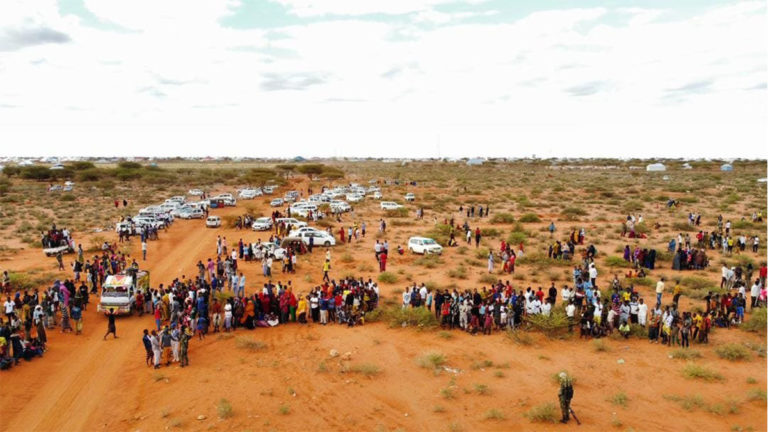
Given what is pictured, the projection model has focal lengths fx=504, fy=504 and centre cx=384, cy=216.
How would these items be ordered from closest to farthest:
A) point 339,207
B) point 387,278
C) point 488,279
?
point 387,278
point 488,279
point 339,207

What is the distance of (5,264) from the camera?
2859 centimetres

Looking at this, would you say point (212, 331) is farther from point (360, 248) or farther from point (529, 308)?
point (360, 248)

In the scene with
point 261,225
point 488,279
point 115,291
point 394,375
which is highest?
point 261,225

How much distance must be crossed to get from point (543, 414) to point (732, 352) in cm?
796

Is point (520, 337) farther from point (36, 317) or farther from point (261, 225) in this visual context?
point (261, 225)

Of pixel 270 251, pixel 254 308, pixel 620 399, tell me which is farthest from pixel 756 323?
pixel 270 251

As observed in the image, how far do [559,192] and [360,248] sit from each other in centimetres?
4661

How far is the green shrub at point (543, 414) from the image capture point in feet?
41.3

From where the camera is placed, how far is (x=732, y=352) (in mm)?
16078

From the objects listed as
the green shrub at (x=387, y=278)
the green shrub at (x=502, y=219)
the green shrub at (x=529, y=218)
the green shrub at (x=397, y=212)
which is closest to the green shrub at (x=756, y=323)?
the green shrub at (x=387, y=278)

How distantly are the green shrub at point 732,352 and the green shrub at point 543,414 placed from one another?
24.1 feet

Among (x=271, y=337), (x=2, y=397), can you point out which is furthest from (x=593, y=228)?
(x=2, y=397)

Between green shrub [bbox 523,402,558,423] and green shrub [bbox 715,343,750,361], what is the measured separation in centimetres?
733

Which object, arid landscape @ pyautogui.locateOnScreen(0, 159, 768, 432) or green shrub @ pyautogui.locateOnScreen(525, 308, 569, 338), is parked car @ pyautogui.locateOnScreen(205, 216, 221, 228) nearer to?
arid landscape @ pyautogui.locateOnScreen(0, 159, 768, 432)
